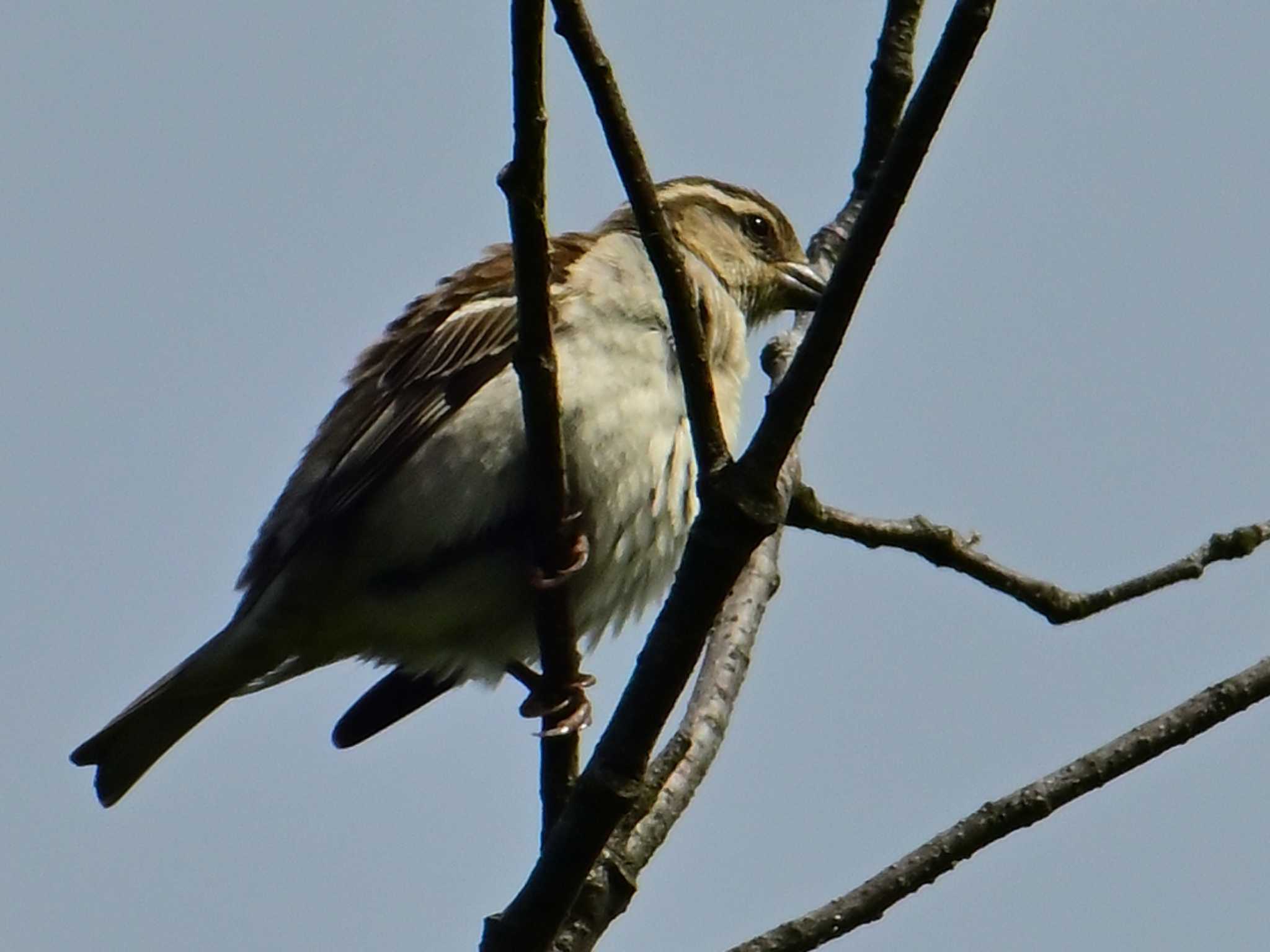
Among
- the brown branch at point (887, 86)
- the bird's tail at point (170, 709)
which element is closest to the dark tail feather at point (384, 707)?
the bird's tail at point (170, 709)

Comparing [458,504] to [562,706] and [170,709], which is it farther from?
[170,709]

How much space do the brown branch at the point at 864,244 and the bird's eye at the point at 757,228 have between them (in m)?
4.30

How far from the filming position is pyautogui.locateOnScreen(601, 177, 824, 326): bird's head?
24.9 ft

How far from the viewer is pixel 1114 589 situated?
512 centimetres

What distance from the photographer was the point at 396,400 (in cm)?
618

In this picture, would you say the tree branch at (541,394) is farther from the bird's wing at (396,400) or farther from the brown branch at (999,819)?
the bird's wing at (396,400)

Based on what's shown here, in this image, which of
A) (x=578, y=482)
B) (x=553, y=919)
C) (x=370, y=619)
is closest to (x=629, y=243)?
(x=578, y=482)

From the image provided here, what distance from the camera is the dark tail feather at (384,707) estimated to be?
6863mm

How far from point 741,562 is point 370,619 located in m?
2.68

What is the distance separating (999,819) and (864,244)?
159 cm

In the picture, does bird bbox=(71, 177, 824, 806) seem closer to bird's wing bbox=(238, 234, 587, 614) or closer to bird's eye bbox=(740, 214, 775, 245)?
bird's wing bbox=(238, 234, 587, 614)

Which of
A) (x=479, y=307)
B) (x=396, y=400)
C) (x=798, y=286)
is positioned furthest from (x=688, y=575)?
(x=798, y=286)

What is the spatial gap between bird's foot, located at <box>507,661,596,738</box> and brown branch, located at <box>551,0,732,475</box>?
127cm

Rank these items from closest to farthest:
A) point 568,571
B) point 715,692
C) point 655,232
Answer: point 655,232, point 568,571, point 715,692
